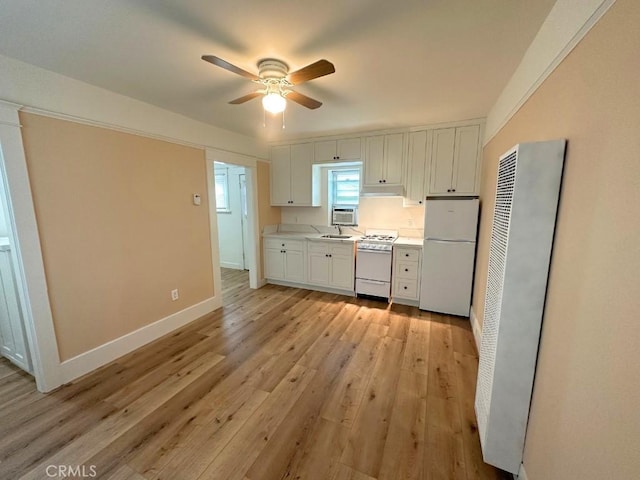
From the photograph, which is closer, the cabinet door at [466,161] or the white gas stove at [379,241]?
the cabinet door at [466,161]

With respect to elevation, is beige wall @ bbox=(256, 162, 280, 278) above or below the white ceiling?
below

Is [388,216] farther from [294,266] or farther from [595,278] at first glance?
[595,278]

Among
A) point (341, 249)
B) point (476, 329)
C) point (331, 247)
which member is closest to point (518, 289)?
point (476, 329)

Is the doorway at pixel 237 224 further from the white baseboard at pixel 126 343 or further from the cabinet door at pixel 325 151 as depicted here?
the cabinet door at pixel 325 151

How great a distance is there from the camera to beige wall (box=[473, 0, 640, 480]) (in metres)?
0.75

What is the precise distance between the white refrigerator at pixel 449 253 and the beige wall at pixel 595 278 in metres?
1.89

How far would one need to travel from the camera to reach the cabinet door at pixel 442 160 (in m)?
3.37

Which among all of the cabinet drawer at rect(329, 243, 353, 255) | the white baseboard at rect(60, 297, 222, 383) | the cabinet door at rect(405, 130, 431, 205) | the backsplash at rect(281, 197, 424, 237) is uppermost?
the cabinet door at rect(405, 130, 431, 205)

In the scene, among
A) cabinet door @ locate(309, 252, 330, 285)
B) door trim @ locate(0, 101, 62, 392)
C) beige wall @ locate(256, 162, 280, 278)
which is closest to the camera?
door trim @ locate(0, 101, 62, 392)

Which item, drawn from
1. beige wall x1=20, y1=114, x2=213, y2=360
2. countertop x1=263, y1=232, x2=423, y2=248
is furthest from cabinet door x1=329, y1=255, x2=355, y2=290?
beige wall x1=20, y1=114, x2=213, y2=360

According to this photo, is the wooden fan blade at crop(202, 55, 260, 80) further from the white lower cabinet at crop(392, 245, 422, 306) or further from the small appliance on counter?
the white lower cabinet at crop(392, 245, 422, 306)

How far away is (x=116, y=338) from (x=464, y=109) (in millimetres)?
4350

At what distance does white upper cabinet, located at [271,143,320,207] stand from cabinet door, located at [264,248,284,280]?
0.89 meters

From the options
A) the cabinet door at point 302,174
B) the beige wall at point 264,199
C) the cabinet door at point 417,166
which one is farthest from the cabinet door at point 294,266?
the cabinet door at point 417,166
